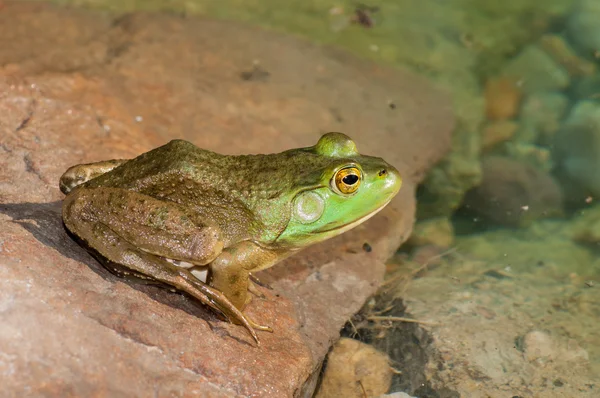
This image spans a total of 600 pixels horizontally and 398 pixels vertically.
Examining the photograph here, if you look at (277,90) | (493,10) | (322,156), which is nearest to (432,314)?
(322,156)

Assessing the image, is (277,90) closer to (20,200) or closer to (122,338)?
(20,200)

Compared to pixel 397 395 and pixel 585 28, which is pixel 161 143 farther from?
pixel 585 28

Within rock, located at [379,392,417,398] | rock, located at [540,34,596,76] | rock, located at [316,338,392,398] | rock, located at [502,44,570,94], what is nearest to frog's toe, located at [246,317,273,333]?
rock, located at [316,338,392,398]

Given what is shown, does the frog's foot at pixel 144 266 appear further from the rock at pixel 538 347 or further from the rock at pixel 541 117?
the rock at pixel 541 117

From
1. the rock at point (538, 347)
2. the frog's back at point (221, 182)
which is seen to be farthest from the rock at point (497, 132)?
the frog's back at point (221, 182)

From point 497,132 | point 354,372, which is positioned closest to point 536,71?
point 497,132
